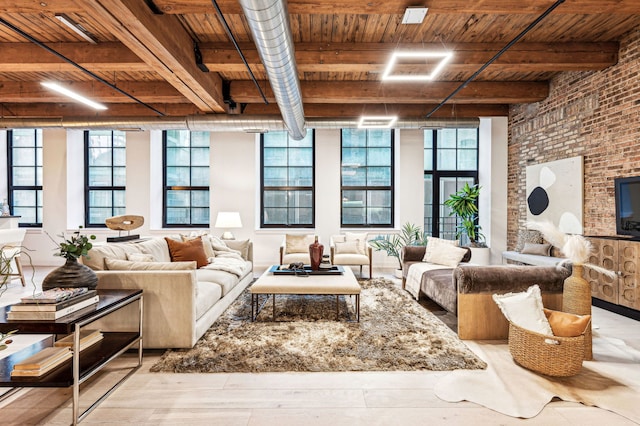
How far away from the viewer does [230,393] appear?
231cm

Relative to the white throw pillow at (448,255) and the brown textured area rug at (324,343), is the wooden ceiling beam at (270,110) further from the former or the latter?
the brown textured area rug at (324,343)

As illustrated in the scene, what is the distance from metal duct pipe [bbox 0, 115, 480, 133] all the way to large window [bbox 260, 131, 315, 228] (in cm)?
152

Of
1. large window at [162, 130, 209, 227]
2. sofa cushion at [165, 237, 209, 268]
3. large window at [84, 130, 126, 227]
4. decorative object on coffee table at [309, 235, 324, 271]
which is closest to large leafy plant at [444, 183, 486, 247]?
decorative object on coffee table at [309, 235, 324, 271]

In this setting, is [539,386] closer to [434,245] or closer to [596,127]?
[434,245]

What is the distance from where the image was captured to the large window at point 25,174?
25.1 ft

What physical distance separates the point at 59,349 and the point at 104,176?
262 inches

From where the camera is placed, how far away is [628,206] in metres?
4.04

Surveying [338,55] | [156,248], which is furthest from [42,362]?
[338,55]

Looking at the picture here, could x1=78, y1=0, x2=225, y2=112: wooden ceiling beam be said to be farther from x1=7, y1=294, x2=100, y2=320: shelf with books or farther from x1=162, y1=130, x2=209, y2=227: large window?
x1=162, y1=130, x2=209, y2=227: large window

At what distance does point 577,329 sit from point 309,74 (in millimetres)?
4539

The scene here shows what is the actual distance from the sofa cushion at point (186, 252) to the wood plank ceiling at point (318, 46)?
2099 millimetres

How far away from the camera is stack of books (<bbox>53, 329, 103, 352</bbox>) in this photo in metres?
2.29

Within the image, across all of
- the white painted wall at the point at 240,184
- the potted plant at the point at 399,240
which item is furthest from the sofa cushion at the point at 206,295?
the potted plant at the point at 399,240

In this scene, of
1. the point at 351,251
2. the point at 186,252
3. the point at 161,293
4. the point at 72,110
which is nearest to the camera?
the point at 161,293
